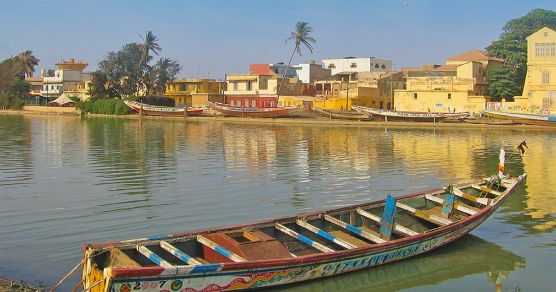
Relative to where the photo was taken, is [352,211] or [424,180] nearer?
[352,211]

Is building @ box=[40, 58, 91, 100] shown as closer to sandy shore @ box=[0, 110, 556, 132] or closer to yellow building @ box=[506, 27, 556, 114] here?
sandy shore @ box=[0, 110, 556, 132]

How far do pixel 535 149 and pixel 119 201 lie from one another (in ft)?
82.5

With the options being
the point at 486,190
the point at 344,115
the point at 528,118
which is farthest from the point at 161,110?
the point at 486,190

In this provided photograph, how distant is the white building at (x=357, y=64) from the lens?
89625mm

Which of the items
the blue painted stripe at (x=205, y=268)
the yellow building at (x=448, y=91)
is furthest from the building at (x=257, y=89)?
→ the blue painted stripe at (x=205, y=268)

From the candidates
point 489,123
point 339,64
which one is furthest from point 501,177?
point 339,64

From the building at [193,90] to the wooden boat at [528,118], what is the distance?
3665 cm

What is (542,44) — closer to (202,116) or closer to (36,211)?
(202,116)

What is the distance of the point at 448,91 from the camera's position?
57.8 m

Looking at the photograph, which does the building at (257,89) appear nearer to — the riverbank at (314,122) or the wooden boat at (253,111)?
the wooden boat at (253,111)

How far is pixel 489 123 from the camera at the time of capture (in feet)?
165

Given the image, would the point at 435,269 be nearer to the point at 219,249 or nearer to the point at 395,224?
the point at 395,224

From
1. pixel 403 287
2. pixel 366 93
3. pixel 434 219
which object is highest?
pixel 366 93

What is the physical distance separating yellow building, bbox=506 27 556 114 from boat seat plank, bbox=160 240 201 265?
49490 mm
